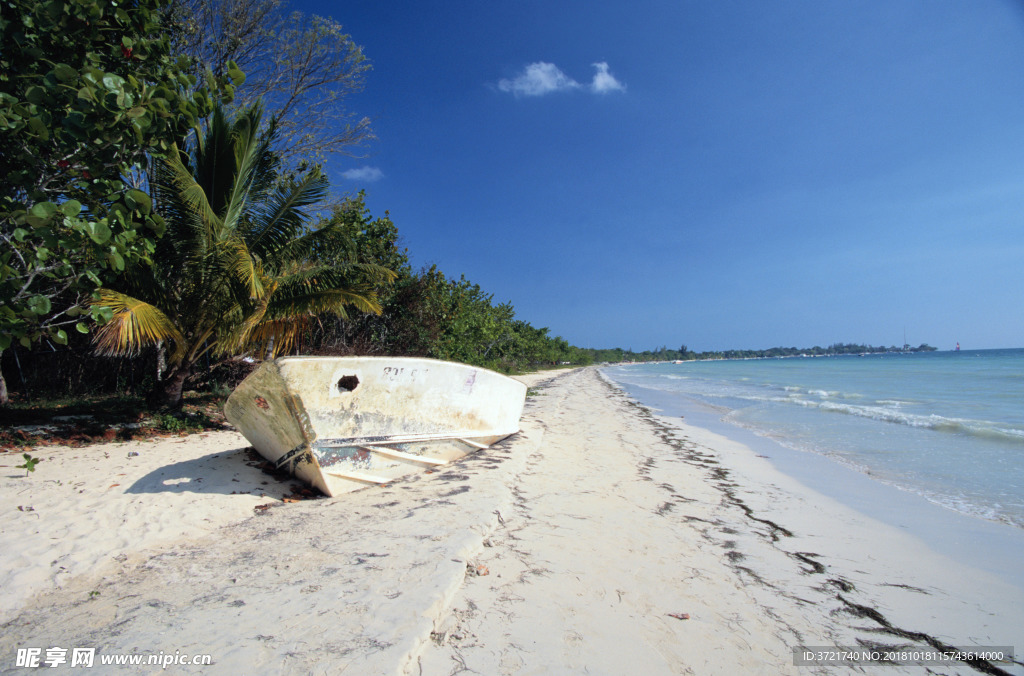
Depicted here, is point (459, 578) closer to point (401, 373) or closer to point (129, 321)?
point (401, 373)

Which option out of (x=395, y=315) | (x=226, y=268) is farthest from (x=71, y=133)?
(x=395, y=315)

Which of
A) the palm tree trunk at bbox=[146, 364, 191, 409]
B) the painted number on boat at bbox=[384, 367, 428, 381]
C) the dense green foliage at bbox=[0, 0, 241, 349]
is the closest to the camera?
the dense green foliage at bbox=[0, 0, 241, 349]

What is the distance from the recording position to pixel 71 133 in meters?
1.91

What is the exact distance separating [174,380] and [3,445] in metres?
1.93

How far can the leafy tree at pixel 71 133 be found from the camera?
1.87 meters

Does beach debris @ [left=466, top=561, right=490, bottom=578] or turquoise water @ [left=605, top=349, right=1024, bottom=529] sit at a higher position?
beach debris @ [left=466, top=561, right=490, bottom=578]

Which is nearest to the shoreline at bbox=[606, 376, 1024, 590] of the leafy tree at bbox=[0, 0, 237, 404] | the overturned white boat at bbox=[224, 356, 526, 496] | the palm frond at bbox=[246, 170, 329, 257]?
the overturned white boat at bbox=[224, 356, 526, 496]

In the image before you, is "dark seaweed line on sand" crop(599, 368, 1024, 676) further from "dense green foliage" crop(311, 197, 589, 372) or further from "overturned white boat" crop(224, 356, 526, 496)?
"dense green foliage" crop(311, 197, 589, 372)

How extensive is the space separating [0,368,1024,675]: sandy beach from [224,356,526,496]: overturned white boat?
26 cm

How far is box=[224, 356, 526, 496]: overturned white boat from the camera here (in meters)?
3.75

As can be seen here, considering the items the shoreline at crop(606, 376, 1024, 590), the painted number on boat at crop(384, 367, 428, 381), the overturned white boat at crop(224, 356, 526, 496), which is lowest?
the shoreline at crop(606, 376, 1024, 590)

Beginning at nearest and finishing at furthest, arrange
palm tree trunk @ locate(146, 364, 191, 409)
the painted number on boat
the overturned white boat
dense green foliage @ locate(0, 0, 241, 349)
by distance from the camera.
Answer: dense green foliage @ locate(0, 0, 241, 349) → the overturned white boat → the painted number on boat → palm tree trunk @ locate(146, 364, 191, 409)

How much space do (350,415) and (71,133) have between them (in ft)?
8.80

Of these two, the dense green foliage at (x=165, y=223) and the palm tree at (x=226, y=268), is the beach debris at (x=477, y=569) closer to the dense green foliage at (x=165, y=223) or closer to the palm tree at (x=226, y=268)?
the dense green foliage at (x=165, y=223)
